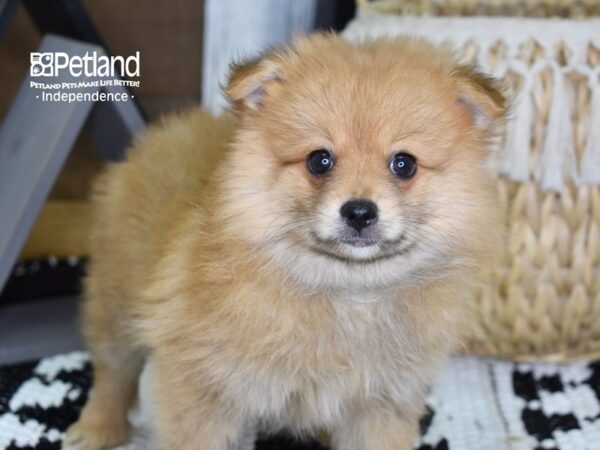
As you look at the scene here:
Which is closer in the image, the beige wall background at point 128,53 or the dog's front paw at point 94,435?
the dog's front paw at point 94,435

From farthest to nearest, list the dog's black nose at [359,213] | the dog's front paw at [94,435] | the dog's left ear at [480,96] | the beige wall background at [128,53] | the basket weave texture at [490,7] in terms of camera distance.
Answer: the beige wall background at [128,53] → the basket weave texture at [490,7] → the dog's front paw at [94,435] → the dog's left ear at [480,96] → the dog's black nose at [359,213]

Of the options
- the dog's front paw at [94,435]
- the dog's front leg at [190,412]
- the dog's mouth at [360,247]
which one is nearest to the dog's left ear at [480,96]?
the dog's mouth at [360,247]

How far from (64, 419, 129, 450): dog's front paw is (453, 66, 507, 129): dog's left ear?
1025 mm

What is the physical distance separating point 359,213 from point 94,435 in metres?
0.88

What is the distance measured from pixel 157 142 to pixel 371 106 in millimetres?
631

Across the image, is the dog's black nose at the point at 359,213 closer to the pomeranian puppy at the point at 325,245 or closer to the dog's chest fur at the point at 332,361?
the pomeranian puppy at the point at 325,245

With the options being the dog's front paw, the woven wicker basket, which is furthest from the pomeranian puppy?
the woven wicker basket

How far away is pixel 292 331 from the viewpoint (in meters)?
1.35

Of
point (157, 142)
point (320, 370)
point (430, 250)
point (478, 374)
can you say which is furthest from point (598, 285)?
point (157, 142)

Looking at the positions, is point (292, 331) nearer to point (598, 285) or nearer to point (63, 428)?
point (63, 428)

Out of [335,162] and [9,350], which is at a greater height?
[335,162]

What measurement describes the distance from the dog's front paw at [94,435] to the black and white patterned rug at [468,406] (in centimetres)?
3

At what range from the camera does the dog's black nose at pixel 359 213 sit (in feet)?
4.04

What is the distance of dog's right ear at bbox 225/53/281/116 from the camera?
1.36 metres
